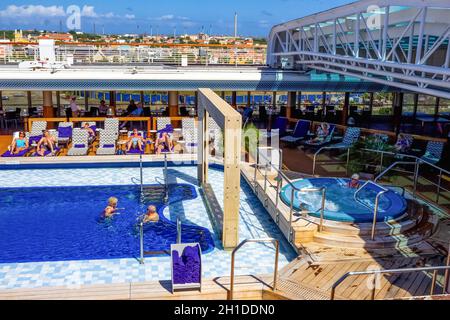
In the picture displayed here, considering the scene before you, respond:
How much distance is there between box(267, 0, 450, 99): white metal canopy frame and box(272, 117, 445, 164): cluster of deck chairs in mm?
1493

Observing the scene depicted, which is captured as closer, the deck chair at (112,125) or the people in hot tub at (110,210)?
the people in hot tub at (110,210)

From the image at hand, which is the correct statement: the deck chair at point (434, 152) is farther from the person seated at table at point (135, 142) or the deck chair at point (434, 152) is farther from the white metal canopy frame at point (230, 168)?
the person seated at table at point (135, 142)

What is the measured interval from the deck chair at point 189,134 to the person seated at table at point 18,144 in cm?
445

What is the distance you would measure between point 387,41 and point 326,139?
127 inches

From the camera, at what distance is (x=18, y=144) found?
13.0m

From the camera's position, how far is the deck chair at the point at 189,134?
1351cm

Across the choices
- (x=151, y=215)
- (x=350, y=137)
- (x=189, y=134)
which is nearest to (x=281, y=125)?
(x=350, y=137)

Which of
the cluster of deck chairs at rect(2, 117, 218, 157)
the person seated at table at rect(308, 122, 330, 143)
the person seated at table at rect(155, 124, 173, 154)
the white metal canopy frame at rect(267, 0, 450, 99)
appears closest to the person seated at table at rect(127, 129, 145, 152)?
the cluster of deck chairs at rect(2, 117, 218, 157)

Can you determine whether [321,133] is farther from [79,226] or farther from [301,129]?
[79,226]

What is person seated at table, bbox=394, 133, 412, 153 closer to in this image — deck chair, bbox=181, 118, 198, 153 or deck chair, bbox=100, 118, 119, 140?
deck chair, bbox=181, 118, 198, 153

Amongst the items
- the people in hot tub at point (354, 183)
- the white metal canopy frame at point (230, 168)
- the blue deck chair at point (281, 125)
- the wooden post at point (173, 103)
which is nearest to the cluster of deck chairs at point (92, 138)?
the wooden post at point (173, 103)

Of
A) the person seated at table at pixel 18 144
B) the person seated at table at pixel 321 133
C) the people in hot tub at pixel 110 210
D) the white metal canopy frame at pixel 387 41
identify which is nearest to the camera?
the white metal canopy frame at pixel 387 41

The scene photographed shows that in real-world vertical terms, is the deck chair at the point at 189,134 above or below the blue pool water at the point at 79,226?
above

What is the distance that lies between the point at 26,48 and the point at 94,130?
7122 millimetres
